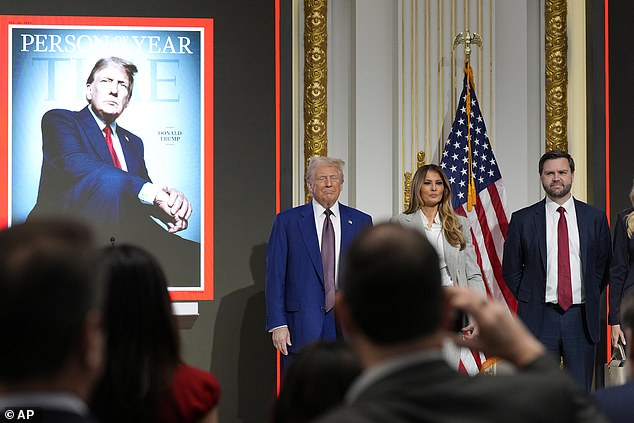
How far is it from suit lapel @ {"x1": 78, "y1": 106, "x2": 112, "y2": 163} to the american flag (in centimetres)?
222

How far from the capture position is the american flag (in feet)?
20.9

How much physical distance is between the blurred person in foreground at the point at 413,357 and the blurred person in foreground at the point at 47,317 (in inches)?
13.3

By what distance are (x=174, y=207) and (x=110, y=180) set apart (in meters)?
0.45

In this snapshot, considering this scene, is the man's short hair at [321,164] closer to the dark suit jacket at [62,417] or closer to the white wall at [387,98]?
the white wall at [387,98]

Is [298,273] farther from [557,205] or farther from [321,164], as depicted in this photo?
[557,205]

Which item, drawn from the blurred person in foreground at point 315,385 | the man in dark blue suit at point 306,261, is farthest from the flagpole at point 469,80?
the blurred person in foreground at point 315,385

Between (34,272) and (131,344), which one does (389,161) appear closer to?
(131,344)

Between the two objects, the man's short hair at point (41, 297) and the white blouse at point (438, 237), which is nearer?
the man's short hair at point (41, 297)

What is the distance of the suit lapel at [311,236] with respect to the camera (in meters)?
5.71

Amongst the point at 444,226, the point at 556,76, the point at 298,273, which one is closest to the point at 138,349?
the point at 298,273

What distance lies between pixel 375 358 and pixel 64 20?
5.62m

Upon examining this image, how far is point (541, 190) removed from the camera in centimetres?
663

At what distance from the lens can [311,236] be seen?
5742mm

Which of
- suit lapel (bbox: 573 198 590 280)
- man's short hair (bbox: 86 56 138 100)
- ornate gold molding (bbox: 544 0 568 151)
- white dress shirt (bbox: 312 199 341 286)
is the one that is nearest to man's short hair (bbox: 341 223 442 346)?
white dress shirt (bbox: 312 199 341 286)
